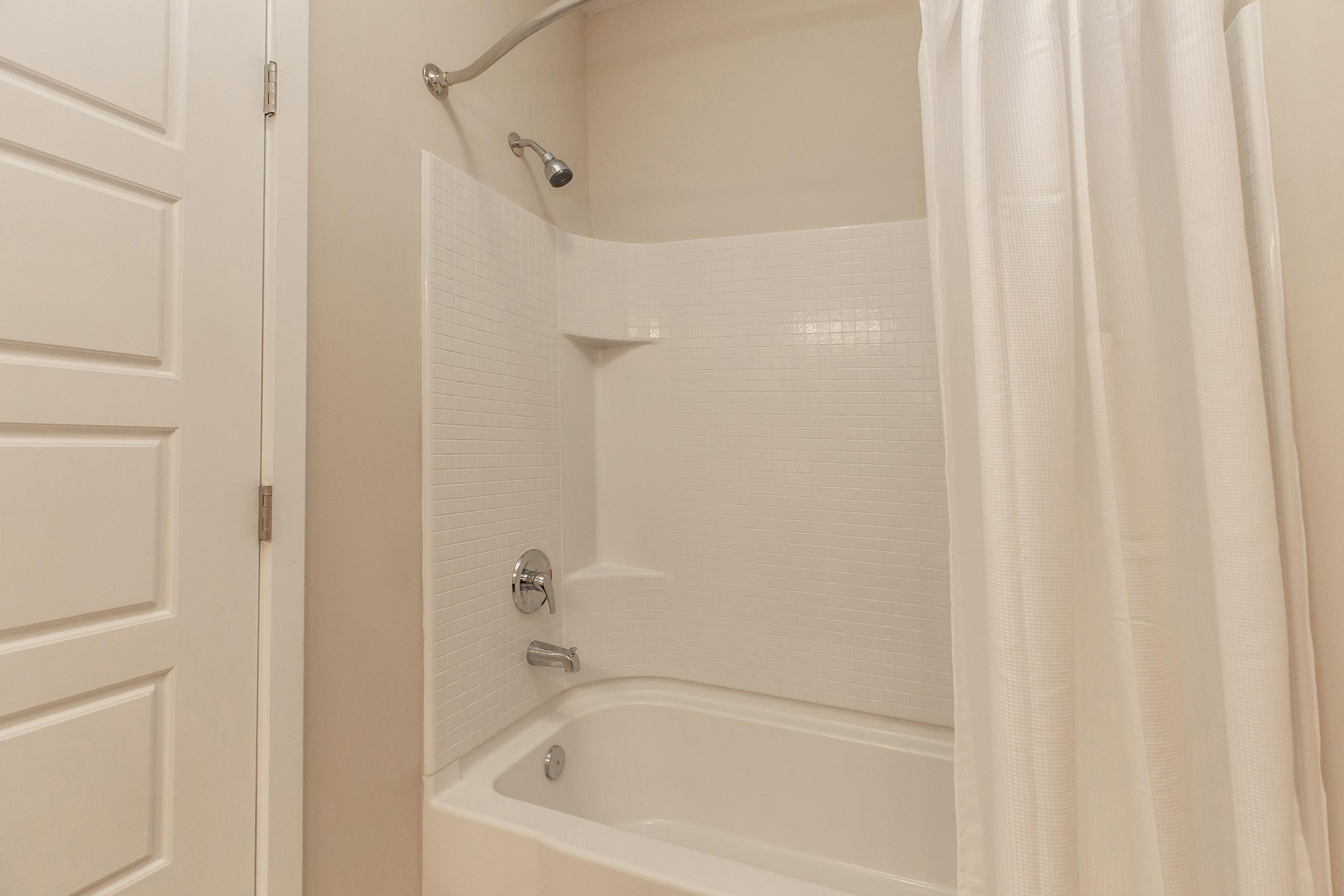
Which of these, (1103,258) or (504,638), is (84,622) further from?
(1103,258)

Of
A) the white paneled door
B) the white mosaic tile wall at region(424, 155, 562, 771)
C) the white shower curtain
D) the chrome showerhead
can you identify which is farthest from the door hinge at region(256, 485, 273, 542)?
the white shower curtain

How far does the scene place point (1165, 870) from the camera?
72cm

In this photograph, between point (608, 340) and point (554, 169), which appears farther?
point (608, 340)

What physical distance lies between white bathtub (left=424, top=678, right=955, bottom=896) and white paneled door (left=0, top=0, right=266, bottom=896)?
0.42m

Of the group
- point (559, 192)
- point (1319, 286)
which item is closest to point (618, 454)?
point (559, 192)

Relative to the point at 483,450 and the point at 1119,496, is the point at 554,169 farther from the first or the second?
the point at 1119,496

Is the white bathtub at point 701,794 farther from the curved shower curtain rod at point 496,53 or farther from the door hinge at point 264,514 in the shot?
the curved shower curtain rod at point 496,53

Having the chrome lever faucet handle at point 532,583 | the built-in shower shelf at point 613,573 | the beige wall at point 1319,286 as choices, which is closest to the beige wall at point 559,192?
the beige wall at point 1319,286

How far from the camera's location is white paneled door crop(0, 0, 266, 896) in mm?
706

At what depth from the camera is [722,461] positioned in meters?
1.76

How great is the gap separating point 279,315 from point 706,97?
1.43 metres

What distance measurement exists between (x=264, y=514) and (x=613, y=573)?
3.41 ft

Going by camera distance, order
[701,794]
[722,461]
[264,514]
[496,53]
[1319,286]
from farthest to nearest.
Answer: [722,461] → [701,794] → [496,53] → [264,514] → [1319,286]

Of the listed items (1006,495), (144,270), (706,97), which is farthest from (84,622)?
(706,97)
